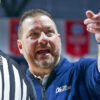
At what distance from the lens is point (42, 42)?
1417 mm

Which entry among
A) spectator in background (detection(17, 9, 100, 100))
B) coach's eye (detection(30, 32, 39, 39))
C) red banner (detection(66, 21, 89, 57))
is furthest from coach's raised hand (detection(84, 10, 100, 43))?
red banner (detection(66, 21, 89, 57))

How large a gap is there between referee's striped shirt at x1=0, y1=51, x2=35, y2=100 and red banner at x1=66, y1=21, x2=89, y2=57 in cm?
411

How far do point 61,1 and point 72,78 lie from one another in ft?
17.3

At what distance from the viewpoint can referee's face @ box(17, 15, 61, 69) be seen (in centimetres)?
141

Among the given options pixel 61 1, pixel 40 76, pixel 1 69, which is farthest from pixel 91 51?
pixel 1 69

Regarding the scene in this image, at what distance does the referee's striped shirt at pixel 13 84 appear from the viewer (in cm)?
100

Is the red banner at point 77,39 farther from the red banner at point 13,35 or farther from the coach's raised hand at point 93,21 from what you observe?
the coach's raised hand at point 93,21

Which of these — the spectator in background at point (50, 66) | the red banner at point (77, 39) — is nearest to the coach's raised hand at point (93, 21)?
the spectator in background at point (50, 66)

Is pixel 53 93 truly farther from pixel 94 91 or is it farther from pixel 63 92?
pixel 94 91

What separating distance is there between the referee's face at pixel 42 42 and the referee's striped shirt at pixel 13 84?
38cm

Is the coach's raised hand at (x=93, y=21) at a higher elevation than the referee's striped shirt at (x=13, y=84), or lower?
higher

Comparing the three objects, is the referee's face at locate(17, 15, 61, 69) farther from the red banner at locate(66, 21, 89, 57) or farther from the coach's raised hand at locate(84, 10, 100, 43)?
the red banner at locate(66, 21, 89, 57)

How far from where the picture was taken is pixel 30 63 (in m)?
1.49

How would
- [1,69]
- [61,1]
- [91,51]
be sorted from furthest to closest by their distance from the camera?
[61,1], [91,51], [1,69]
